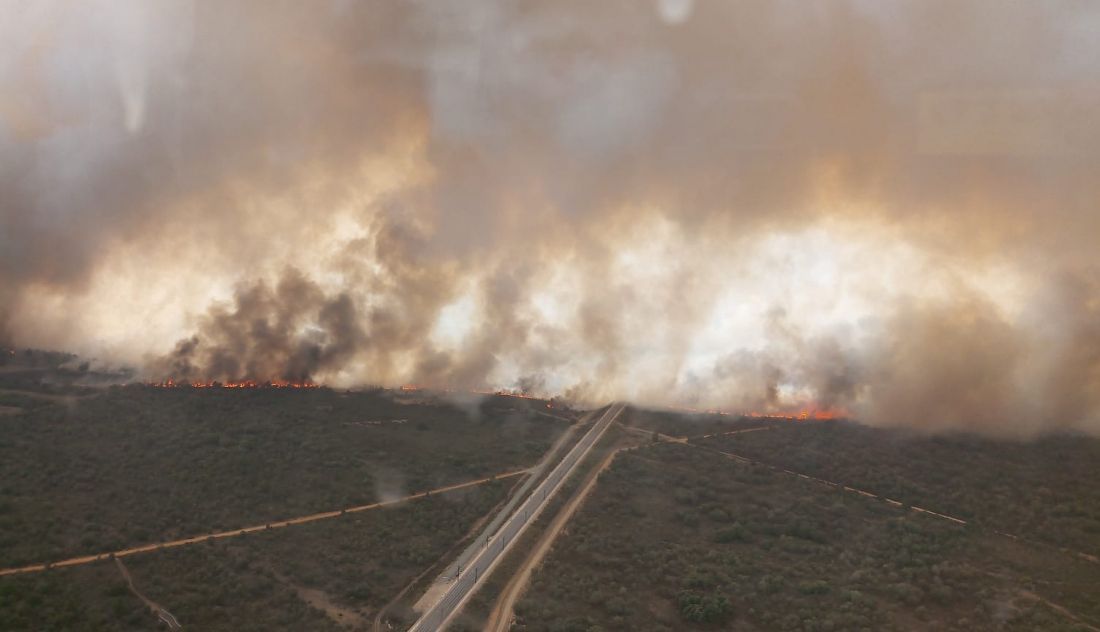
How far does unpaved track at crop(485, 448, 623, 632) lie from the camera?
23.6 meters

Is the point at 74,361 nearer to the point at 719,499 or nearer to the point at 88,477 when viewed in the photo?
the point at 88,477

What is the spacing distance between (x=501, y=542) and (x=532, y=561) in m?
1.53

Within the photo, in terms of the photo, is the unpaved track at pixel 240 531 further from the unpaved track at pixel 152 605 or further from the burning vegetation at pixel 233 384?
the burning vegetation at pixel 233 384

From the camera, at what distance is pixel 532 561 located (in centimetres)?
2728

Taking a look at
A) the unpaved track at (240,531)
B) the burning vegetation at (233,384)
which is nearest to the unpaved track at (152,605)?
the unpaved track at (240,531)

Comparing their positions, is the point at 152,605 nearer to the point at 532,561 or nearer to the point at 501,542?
the point at 501,542

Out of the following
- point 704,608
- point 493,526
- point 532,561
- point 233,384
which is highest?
point 233,384

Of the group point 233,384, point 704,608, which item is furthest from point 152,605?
point 233,384

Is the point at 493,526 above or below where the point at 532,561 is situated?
above

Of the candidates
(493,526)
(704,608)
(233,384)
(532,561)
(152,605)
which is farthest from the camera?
(233,384)

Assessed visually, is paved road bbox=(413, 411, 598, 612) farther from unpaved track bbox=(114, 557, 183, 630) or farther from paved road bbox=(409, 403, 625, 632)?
unpaved track bbox=(114, 557, 183, 630)

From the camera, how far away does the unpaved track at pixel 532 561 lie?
23.6 metres

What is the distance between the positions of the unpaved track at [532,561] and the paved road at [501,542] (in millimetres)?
792

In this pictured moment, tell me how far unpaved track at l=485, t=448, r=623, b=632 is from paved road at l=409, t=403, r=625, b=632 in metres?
0.79
